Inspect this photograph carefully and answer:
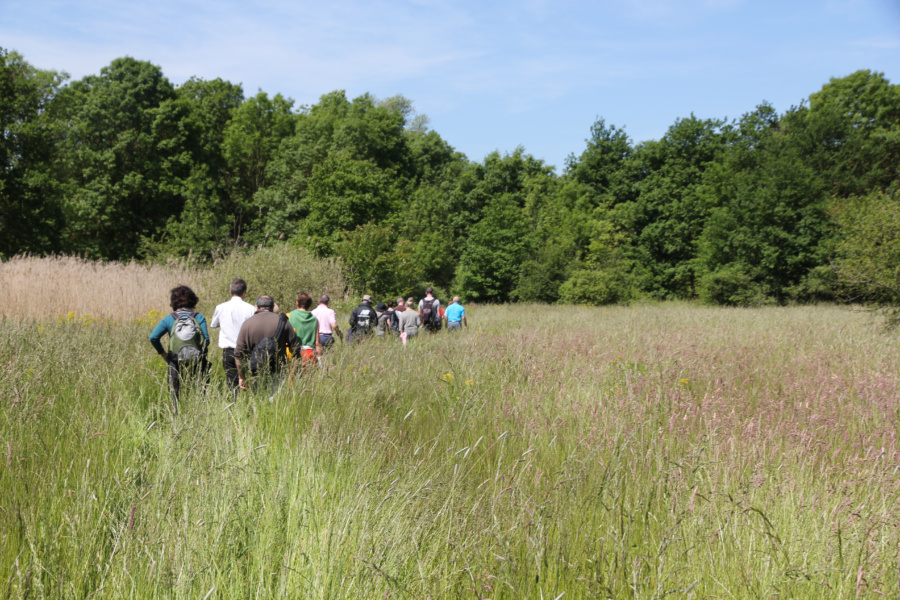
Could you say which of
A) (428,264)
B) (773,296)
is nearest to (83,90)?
(428,264)

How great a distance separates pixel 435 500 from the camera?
2.89m

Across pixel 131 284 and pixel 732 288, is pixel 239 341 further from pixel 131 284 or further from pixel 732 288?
pixel 732 288

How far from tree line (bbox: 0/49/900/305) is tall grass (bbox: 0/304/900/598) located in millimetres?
19826

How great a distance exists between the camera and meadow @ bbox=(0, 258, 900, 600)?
85.4 inches

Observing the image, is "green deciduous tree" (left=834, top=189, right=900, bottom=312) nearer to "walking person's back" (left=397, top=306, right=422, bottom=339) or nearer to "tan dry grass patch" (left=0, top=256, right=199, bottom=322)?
"walking person's back" (left=397, top=306, right=422, bottom=339)

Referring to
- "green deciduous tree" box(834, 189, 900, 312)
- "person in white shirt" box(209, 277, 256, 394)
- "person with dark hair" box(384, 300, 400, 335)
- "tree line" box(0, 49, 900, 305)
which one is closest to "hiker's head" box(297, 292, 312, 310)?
"person in white shirt" box(209, 277, 256, 394)

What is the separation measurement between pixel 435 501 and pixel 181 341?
400 centimetres

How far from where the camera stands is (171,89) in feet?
121

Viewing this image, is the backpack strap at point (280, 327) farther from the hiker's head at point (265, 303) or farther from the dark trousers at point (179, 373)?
the dark trousers at point (179, 373)

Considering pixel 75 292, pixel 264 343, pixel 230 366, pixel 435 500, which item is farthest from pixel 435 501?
pixel 75 292

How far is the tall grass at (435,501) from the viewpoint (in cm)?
217

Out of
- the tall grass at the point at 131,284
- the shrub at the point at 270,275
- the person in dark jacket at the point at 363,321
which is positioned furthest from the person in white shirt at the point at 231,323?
the shrub at the point at 270,275

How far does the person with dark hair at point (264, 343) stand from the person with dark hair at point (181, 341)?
1.28 feet

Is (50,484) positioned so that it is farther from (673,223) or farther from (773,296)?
(673,223)
